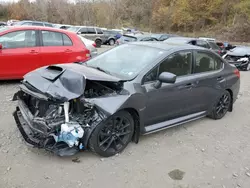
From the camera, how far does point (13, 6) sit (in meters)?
51.3

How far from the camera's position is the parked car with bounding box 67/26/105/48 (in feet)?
65.8

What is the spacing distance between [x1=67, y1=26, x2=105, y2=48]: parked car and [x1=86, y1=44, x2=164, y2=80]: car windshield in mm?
16270

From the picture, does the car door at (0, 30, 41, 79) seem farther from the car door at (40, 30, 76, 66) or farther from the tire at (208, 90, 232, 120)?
the tire at (208, 90, 232, 120)

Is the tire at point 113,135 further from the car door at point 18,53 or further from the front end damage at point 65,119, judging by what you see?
the car door at point 18,53

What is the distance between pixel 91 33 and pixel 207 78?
58.3ft

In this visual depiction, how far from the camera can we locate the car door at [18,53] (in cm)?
572

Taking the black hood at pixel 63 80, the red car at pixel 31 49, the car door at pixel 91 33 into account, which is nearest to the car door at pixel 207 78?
the black hood at pixel 63 80

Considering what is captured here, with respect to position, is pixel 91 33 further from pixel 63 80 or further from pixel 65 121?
pixel 65 121

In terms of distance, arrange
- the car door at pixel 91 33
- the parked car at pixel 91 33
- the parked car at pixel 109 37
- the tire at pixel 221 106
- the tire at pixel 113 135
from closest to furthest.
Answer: the tire at pixel 113 135 < the tire at pixel 221 106 < the parked car at pixel 91 33 < the car door at pixel 91 33 < the parked car at pixel 109 37

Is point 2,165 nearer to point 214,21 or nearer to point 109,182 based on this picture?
point 109,182

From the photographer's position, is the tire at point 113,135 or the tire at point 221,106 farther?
the tire at point 221,106

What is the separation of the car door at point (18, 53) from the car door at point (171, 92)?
3743mm

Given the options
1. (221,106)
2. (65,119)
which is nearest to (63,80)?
(65,119)

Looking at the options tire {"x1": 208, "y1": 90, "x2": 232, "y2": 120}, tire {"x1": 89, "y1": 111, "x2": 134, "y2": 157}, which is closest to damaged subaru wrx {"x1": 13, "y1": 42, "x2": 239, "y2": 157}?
tire {"x1": 89, "y1": 111, "x2": 134, "y2": 157}
